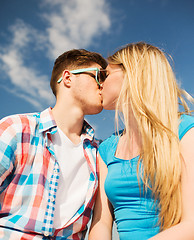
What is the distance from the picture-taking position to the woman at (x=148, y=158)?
5.82 ft

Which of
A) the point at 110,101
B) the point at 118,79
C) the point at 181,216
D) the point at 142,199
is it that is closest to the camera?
the point at 181,216

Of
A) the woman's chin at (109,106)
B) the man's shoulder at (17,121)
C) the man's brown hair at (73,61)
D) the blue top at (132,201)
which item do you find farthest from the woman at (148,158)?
the man's brown hair at (73,61)

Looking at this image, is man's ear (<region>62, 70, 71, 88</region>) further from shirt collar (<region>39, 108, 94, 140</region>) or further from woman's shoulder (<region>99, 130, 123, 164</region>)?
woman's shoulder (<region>99, 130, 123, 164</region>)

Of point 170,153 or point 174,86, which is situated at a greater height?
point 174,86

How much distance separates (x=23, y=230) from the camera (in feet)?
6.95

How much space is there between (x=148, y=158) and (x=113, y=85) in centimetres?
100

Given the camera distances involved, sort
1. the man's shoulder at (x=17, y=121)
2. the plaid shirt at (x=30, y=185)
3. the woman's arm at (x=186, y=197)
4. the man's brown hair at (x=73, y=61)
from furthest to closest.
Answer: the man's brown hair at (x=73, y=61) → the man's shoulder at (x=17, y=121) → the plaid shirt at (x=30, y=185) → the woman's arm at (x=186, y=197)

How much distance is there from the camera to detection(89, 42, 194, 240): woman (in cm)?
177

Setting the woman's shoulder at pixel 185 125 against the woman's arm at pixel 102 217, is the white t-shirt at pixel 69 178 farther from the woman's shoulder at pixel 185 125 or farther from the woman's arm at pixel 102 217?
the woman's shoulder at pixel 185 125

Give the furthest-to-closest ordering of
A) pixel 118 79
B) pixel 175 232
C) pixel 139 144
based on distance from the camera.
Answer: pixel 118 79 < pixel 139 144 < pixel 175 232

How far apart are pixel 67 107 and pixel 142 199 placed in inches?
67.9

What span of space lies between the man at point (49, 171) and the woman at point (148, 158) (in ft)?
0.90

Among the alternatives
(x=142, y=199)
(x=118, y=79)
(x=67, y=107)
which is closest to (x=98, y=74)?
(x=67, y=107)

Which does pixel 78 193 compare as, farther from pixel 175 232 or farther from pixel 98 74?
pixel 98 74
